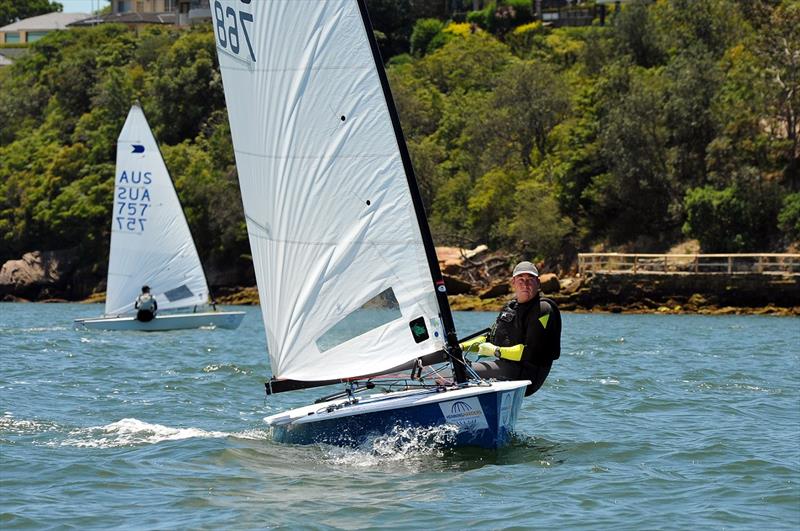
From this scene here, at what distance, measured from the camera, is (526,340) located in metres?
12.2

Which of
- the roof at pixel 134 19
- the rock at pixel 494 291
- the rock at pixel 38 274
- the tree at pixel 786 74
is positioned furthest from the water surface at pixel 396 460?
the roof at pixel 134 19

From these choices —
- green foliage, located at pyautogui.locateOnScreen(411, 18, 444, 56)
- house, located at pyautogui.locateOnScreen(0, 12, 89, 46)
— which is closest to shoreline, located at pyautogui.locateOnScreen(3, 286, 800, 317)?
green foliage, located at pyautogui.locateOnScreen(411, 18, 444, 56)

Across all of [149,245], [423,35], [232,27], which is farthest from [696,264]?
[423,35]

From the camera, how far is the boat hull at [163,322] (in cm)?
3166

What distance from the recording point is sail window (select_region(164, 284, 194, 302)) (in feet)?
108

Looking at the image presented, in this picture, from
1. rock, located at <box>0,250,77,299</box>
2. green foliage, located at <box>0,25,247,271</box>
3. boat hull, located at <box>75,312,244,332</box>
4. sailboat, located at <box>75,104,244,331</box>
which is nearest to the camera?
boat hull, located at <box>75,312,244,332</box>

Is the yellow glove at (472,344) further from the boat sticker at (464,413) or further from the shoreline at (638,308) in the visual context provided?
the shoreline at (638,308)

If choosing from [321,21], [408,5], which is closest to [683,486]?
[321,21]

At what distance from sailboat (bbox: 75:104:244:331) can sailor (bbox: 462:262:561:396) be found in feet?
67.6

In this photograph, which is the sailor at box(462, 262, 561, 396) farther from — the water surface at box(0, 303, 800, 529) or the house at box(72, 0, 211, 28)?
the house at box(72, 0, 211, 28)

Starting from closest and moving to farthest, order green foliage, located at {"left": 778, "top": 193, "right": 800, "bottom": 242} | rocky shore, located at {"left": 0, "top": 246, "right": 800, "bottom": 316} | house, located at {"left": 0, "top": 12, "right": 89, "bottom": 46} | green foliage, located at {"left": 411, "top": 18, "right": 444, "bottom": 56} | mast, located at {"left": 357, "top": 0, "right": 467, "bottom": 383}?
mast, located at {"left": 357, "top": 0, "right": 467, "bottom": 383} → rocky shore, located at {"left": 0, "top": 246, "right": 800, "bottom": 316} → green foliage, located at {"left": 778, "top": 193, "right": 800, "bottom": 242} → green foliage, located at {"left": 411, "top": 18, "right": 444, "bottom": 56} → house, located at {"left": 0, "top": 12, "right": 89, "bottom": 46}

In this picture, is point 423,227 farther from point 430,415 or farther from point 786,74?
point 786,74

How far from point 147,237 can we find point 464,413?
73.3 ft

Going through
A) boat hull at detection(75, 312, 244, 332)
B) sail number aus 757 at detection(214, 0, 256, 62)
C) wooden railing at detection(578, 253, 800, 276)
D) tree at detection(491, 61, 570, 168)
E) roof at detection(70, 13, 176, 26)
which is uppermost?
roof at detection(70, 13, 176, 26)
